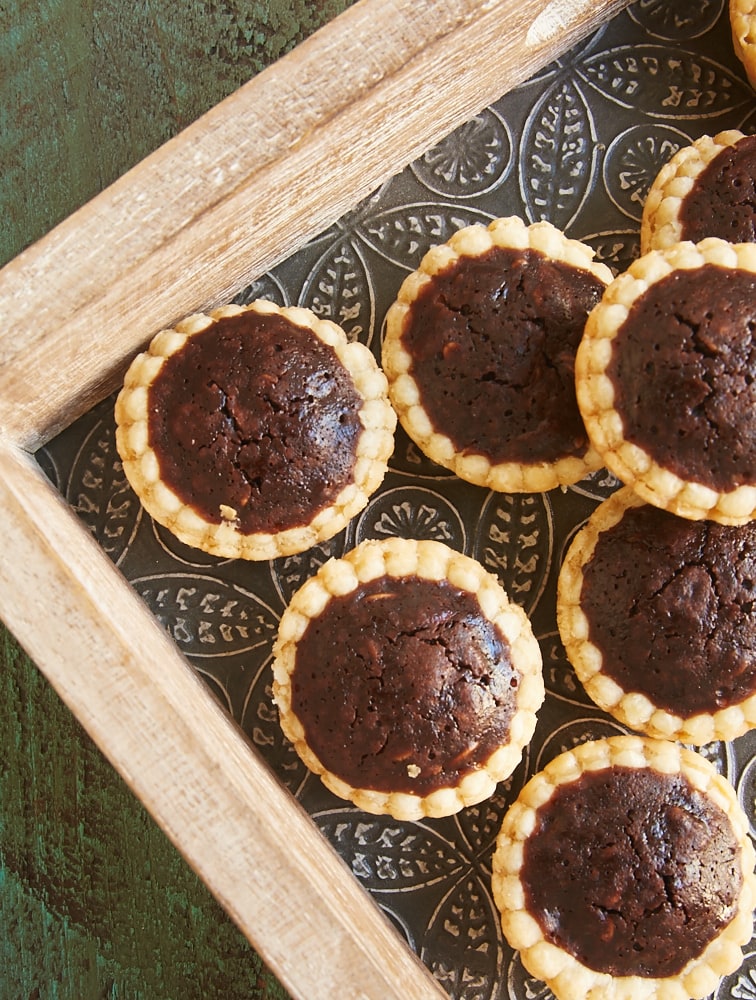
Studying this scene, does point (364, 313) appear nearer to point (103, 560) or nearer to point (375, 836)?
point (103, 560)

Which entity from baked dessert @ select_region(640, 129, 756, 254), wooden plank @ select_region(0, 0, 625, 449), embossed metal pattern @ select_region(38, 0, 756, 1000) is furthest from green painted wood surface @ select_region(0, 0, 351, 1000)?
baked dessert @ select_region(640, 129, 756, 254)

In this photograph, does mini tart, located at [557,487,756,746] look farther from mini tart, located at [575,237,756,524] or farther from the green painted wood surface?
the green painted wood surface

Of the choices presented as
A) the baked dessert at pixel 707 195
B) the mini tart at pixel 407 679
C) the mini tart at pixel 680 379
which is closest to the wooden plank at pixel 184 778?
the mini tart at pixel 407 679

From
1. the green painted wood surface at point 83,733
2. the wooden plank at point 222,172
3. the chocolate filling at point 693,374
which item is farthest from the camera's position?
the green painted wood surface at point 83,733

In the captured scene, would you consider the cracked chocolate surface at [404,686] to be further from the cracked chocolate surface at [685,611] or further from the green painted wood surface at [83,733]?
the green painted wood surface at [83,733]

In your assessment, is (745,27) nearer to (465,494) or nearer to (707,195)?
(707,195)
